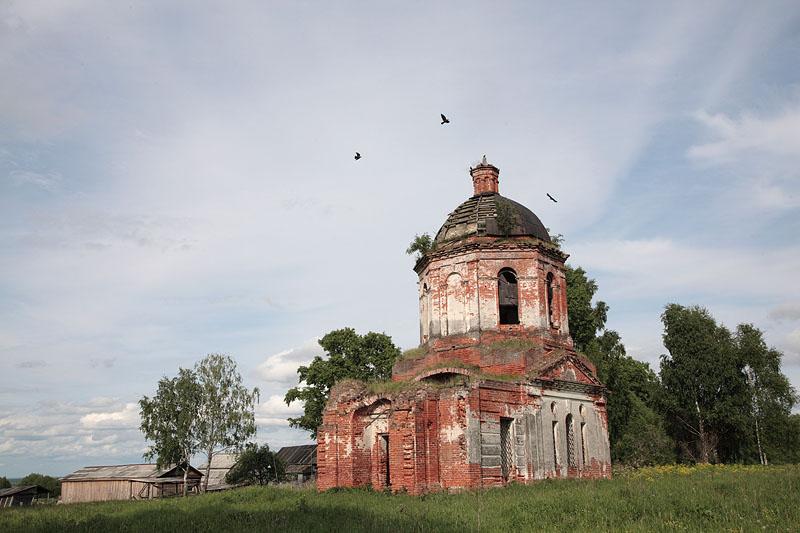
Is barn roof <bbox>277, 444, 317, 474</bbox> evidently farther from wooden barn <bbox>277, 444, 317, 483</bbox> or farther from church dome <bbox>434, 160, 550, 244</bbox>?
church dome <bbox>434, 160, 550, 244</bbox>

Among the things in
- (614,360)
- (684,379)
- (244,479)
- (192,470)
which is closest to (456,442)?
(614,360)

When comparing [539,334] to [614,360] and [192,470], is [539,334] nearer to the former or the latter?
[614,360]

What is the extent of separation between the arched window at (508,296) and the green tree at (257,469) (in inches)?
889

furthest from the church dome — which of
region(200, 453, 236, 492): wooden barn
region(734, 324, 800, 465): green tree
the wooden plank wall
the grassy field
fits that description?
region(200, 453, 236, 492): wooden barn

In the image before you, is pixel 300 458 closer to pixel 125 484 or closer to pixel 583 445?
pixel 125 484

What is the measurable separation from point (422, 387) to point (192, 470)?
30592mm

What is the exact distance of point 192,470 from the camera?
42500 mm

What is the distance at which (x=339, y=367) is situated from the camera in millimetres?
34875

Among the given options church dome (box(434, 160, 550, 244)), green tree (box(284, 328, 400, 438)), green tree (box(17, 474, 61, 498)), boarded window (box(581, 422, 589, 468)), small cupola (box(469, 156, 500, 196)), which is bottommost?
green tree (box(17, 474, 61, 498))

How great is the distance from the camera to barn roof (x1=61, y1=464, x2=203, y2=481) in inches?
1559

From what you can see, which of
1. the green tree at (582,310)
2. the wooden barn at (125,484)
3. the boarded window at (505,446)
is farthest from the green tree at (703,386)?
the wooden barn at (125,484)

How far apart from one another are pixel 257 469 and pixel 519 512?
3119 cm

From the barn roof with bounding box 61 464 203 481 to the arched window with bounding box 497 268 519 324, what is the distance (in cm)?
2726

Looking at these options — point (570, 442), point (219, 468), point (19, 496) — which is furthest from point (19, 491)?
point (570, 442)
